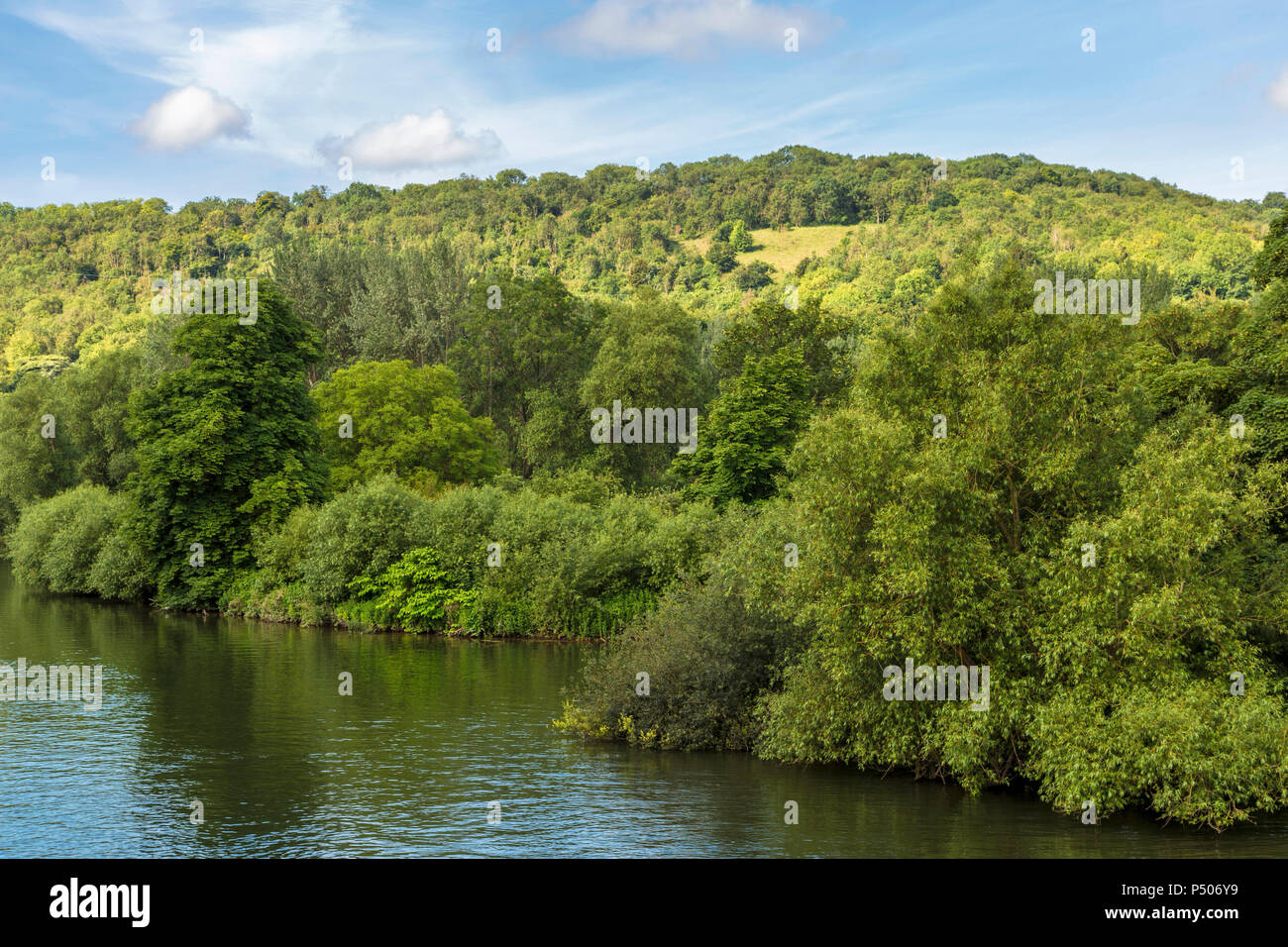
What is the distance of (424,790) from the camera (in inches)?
1027

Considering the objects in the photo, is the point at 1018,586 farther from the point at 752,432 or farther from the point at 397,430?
the point at 397,430

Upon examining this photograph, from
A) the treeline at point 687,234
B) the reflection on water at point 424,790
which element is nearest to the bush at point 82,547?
the reflection on water at point 424,790

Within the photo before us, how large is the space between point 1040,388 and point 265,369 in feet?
153

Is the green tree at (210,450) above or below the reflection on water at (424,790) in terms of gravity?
above

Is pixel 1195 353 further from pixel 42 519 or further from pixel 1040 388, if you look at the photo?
pixel 42 519

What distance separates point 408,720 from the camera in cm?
3409

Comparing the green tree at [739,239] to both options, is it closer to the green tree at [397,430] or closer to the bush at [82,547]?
the green tree at [397,430]

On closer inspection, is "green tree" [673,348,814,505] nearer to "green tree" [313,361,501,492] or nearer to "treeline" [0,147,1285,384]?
"green tree" [313,361,501,492]

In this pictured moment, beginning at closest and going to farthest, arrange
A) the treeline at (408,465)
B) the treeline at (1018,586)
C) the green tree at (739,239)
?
the treeline at (1018,586), the treeline at (408,465), the green tree at (739,239)

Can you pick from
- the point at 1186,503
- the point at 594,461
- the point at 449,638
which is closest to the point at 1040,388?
the point at 1186,503

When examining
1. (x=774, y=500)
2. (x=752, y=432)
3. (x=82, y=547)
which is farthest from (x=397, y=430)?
(x=774, y=500)

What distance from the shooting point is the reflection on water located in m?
21.9

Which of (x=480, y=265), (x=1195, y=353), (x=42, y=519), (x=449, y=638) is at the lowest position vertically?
(x=449, y=638)

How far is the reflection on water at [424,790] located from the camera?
862 inches
